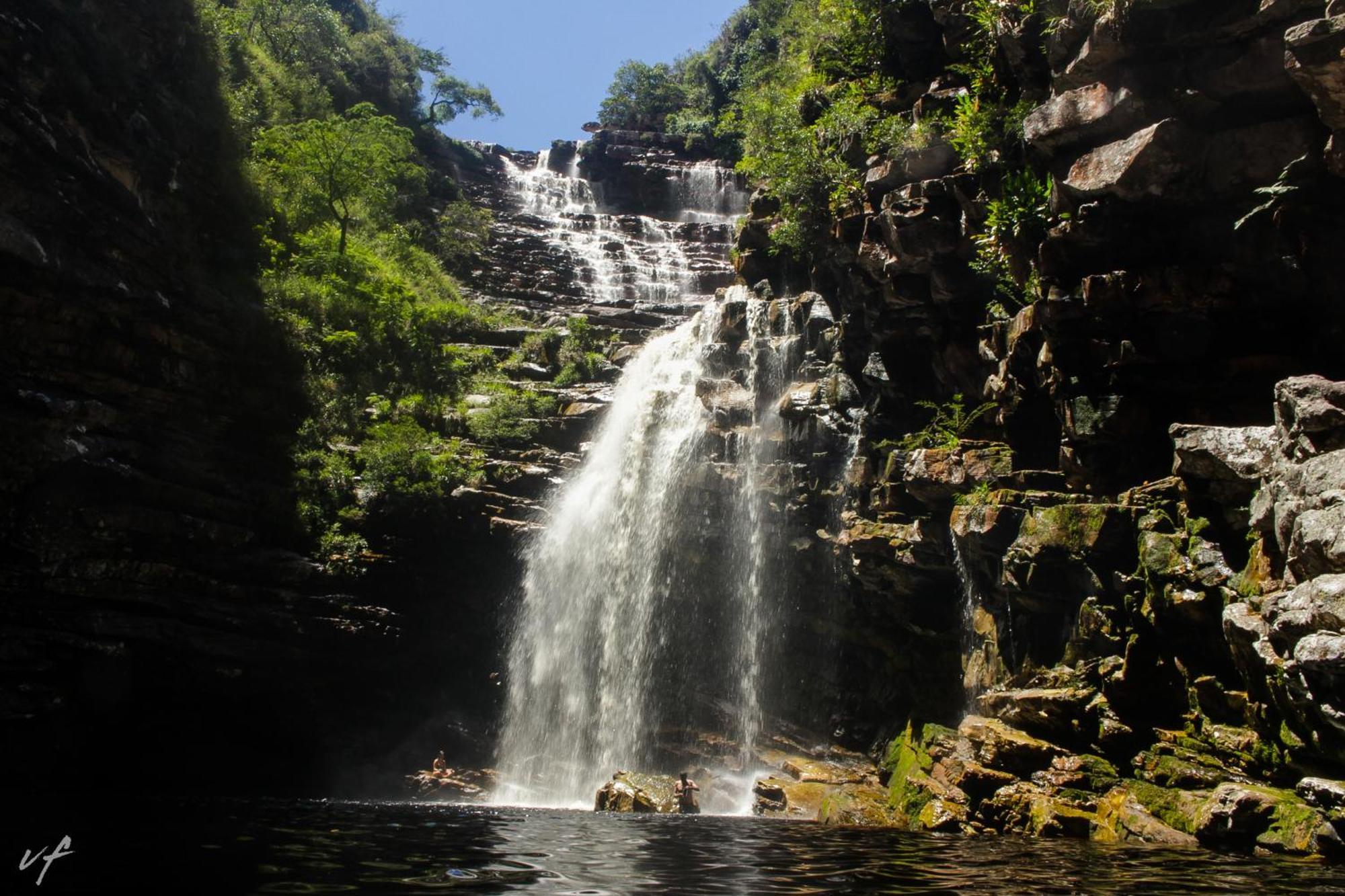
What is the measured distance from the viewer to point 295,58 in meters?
41.5

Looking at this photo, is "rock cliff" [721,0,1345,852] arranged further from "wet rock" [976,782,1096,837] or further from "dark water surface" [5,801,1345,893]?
"dark water surface" [5,801,1345,893]

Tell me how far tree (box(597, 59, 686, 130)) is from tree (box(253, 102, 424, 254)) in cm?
2902

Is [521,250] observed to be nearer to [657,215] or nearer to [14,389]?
[657,215]

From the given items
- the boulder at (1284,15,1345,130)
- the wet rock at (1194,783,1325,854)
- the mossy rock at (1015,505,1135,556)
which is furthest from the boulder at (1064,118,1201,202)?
the wet rock at (1194,783,1325,854)

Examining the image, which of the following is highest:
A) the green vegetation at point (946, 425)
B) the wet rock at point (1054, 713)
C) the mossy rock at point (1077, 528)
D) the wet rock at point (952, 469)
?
the green vegetation at point (946, 425)

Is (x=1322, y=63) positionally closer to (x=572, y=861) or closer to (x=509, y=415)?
(x=572, y=861)

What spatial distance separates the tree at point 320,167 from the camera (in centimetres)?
3109

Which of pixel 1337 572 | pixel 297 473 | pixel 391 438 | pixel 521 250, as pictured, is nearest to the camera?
pixel 1337 572

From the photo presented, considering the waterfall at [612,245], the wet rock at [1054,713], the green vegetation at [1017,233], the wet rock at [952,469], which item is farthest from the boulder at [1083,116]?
the waterfall at [612,245]

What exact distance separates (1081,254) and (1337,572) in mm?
7579

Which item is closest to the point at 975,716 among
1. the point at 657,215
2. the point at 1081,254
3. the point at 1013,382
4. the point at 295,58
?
the point at 1013,382

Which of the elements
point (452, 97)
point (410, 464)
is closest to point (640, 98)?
point (452, 97)

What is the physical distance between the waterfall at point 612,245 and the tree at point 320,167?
9803mm

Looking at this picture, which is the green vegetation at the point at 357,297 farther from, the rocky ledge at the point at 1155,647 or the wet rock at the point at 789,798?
the rocky ledge at the point at 1155,647
